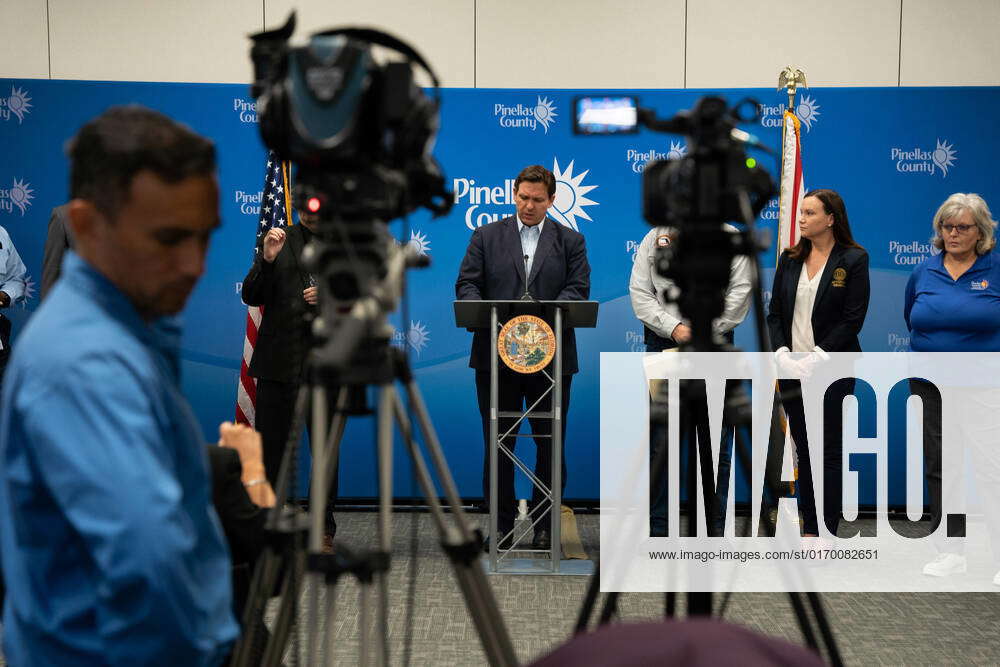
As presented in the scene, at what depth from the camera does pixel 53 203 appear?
566cm

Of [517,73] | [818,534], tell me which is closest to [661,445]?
[818,534]

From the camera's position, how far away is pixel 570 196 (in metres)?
5.79

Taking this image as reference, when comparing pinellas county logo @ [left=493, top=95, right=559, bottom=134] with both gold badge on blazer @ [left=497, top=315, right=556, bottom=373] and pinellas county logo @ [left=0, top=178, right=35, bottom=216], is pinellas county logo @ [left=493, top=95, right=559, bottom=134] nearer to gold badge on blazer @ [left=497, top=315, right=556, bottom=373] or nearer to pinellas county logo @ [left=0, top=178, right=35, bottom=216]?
gold badge on blazer @ [left=497, top=315, right=556, bottom=373]

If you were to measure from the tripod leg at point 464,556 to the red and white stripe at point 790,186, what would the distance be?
4212mm

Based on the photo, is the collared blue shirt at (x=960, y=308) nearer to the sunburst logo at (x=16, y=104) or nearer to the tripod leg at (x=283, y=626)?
Result: the tripod leg at (x=283, y=626)

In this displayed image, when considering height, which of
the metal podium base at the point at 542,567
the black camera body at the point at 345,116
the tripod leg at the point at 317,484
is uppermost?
the black camera body at the point at 345,116

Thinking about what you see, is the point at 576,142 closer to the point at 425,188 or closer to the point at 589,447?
the point at 589,447

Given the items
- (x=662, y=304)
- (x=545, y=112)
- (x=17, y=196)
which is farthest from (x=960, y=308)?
(x=17, y=196)

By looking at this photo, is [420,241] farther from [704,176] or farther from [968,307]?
[704,176]

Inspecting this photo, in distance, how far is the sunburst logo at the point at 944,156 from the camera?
5.69 meters

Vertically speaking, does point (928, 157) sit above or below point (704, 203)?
above

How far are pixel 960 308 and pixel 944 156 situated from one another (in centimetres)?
185

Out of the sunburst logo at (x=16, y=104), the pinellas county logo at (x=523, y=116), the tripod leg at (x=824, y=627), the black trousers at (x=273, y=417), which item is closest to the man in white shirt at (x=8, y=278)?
the sunburst logo at (x=16, y=104)

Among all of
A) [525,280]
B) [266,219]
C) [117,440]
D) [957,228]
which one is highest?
[266,219]
